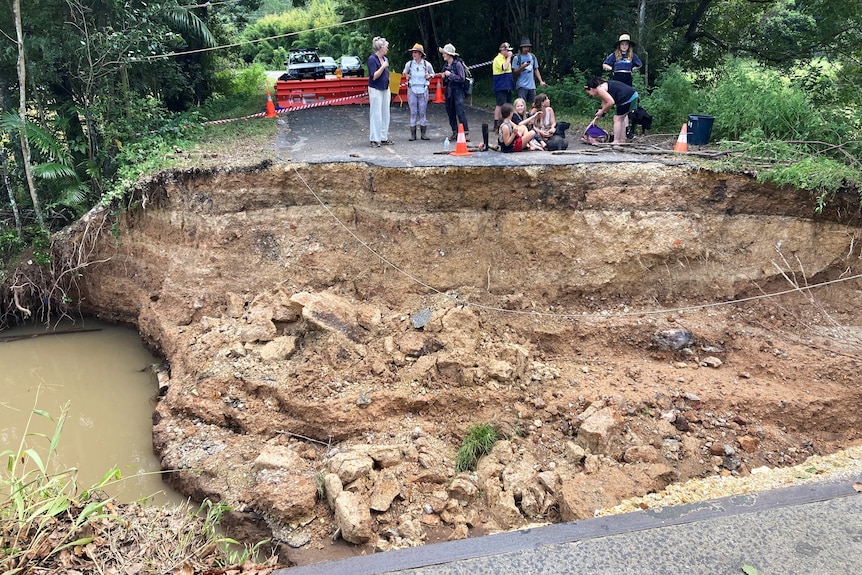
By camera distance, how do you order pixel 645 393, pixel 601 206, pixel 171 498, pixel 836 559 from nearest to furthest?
pixel 836 559 → pixel 171 498 → pixel 645 393 → pixel 601 206

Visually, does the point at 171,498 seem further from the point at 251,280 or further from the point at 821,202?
the point at 821,202

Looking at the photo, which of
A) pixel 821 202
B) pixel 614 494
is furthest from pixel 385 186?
pixel 821 202

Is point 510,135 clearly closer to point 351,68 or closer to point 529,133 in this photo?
point 529,133

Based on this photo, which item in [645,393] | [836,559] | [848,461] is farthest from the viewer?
[645,393]

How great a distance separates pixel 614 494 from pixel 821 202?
4.52 metres

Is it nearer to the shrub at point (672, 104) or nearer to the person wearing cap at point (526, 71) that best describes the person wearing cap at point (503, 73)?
the person wearing cap at point (526, 71)

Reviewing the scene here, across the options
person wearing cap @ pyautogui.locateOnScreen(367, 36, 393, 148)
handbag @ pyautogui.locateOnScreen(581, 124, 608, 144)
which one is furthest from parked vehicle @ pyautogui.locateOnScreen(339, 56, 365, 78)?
handbag @ pyautogui.locateOnScreen(581, 124, 608, 144)

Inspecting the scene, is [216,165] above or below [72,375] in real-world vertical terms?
above

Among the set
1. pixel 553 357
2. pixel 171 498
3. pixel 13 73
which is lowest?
pixel 171 498

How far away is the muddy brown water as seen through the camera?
6.32 m

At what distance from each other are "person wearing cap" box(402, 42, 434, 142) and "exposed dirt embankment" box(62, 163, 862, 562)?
2364 mm

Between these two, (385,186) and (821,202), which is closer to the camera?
(821,202)

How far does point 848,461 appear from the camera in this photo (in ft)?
14.3

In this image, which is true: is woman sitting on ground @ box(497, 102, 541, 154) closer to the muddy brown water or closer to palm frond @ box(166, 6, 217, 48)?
the muddy brown water
